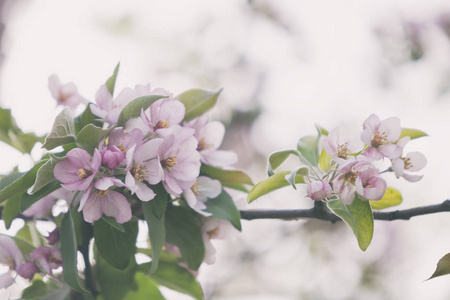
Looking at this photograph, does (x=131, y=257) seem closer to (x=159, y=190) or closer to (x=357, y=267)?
(x=159, y=190)

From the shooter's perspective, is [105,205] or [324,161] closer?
[105,205]

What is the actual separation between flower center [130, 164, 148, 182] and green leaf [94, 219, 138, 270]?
0.36 feet

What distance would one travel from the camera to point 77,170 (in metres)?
0.68

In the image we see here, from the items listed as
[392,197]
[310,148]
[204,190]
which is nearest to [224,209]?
[204,190]

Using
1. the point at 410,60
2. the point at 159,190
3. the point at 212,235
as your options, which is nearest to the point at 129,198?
the point at 159,190

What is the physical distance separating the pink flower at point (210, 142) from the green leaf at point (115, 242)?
0.15m

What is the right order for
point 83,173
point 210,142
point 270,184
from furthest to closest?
point 210,142 < point 270,184 < point 83,173

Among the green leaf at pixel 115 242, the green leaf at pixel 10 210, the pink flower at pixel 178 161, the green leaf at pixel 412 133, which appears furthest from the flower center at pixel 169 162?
the green leaf at pixel 412 133

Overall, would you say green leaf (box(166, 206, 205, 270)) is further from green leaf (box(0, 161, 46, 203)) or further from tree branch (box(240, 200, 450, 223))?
green leaf (box(0, 161, 46, 203))

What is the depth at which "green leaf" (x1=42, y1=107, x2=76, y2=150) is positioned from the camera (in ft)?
→ 2.23

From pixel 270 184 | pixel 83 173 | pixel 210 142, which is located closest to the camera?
pixel 83 173

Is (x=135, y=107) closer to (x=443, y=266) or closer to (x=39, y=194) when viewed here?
(x=39, y=194)

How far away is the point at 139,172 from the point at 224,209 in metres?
0.17

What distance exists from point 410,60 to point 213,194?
2.20 metres
